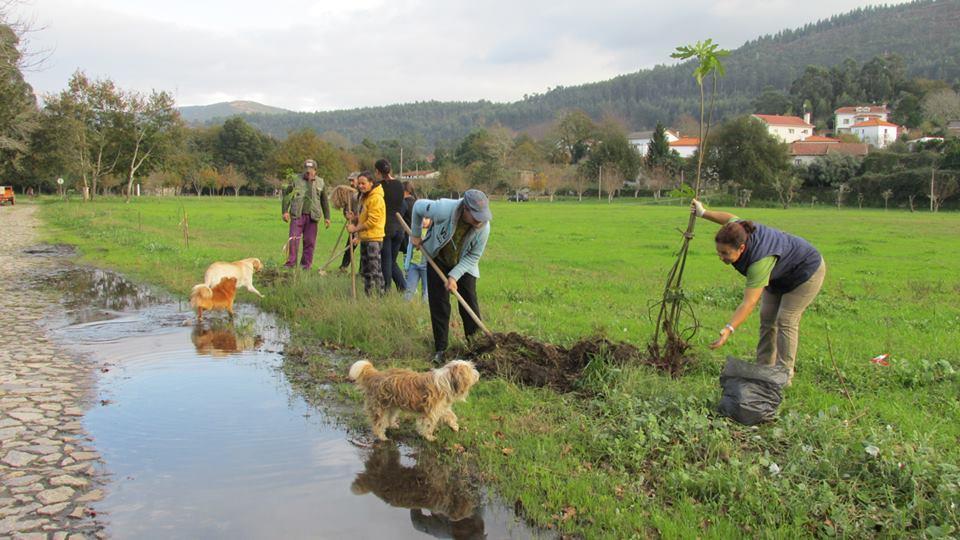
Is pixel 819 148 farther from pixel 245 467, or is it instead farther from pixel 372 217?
pixel 245 467

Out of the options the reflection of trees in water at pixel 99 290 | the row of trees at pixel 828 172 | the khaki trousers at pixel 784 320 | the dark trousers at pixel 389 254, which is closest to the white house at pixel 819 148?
the row of trees at pixel 828 172

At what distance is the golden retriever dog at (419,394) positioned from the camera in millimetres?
5391

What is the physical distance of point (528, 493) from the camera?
180 inches

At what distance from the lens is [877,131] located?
121 meters

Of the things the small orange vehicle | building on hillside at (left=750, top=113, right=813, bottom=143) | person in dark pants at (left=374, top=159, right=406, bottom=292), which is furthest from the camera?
building on hillside at (left=750, top=113, right=813, bottom=143)

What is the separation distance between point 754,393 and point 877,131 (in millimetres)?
139145

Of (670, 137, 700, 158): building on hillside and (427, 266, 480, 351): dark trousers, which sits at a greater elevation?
(670, 137, 700, 158): building on hillside

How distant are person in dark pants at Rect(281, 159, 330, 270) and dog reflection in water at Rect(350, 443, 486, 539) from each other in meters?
8.40

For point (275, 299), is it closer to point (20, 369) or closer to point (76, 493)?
point (20, 369)

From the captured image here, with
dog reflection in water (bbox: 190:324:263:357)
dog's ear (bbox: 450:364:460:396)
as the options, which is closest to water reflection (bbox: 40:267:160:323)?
dog reflection in water (bbox: 190:324:263:357)

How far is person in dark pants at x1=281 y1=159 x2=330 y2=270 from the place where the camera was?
1306cm

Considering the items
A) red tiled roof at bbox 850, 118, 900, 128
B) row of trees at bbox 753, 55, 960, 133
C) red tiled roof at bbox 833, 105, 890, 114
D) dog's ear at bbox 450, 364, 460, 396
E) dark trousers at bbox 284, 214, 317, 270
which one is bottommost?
dog's ear at bbox 450, 364, 460, 396

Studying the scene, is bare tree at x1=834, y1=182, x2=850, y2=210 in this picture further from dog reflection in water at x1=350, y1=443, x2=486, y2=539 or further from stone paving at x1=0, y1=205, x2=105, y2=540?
stone paving at x1=0, y1=205, x2=105, y2=540

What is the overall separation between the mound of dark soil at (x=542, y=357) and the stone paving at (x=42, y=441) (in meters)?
3.75
